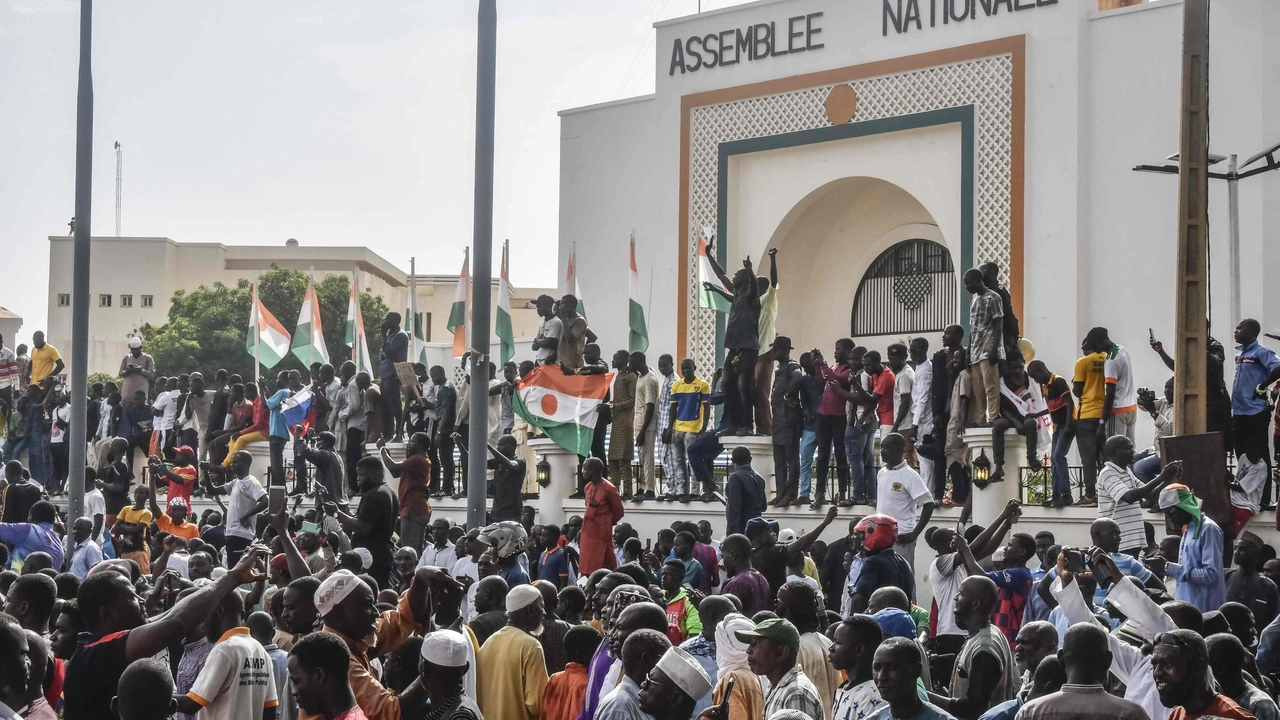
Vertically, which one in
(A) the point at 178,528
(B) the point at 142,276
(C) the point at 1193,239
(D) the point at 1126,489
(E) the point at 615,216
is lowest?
(A) the point at 178,528

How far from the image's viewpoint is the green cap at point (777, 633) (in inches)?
236

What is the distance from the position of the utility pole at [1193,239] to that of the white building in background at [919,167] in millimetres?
8380

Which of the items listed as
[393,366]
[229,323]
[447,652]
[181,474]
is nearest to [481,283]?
[447,652]

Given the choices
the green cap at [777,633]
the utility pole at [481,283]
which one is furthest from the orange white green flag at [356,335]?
the green cap at [777,633]

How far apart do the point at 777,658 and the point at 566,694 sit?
4.68 ft

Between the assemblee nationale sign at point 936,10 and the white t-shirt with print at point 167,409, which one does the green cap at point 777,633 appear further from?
the assemblee nationale sign at point 936,10

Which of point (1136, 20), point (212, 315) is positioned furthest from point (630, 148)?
point (212, 315)

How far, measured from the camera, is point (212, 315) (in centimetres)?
4944

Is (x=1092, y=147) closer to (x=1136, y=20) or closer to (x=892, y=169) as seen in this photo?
(x=1136, y=20)

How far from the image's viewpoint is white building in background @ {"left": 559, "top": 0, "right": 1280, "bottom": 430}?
20766 millimetres

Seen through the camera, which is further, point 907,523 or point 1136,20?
point 1136,20

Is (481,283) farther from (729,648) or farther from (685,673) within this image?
(685,673)

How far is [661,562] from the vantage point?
1228 cm

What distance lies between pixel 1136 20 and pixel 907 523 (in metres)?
12.3
